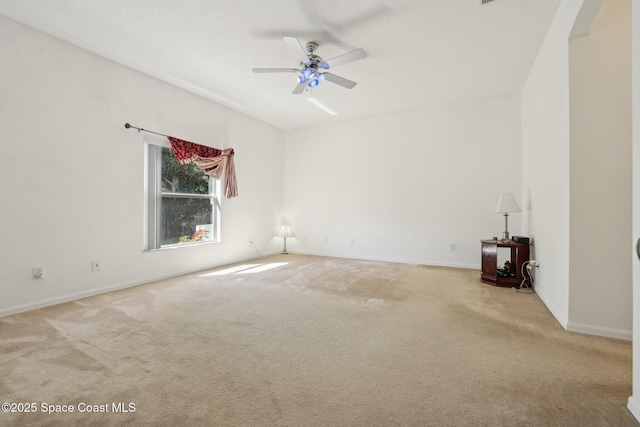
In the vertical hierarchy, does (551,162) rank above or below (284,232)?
above

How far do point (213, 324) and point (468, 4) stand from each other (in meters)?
3.39

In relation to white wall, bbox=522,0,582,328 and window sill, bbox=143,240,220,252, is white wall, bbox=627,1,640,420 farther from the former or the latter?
window sill, bbox=143,240,220,252

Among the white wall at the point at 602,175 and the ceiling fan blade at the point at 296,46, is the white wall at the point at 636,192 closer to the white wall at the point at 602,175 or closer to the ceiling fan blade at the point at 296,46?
the white wall at the point at 602,175

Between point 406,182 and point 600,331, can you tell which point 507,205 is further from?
point 600,331

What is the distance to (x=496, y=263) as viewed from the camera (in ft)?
11.4

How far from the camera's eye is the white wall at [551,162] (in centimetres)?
222

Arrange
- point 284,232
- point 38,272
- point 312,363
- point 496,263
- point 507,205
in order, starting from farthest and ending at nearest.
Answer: point 284,232
point 507,205
point 496,263
point 38,272
point 312,363

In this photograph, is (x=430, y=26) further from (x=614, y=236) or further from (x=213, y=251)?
(x=213, y=251)

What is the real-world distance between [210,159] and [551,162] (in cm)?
423

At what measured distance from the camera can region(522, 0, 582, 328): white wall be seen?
222cm

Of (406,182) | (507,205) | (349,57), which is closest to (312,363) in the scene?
(349,57)

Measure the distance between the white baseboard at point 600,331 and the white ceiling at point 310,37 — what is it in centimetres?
260

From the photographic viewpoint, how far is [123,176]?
3377mm

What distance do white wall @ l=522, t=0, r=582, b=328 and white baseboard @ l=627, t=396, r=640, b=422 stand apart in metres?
1.01
